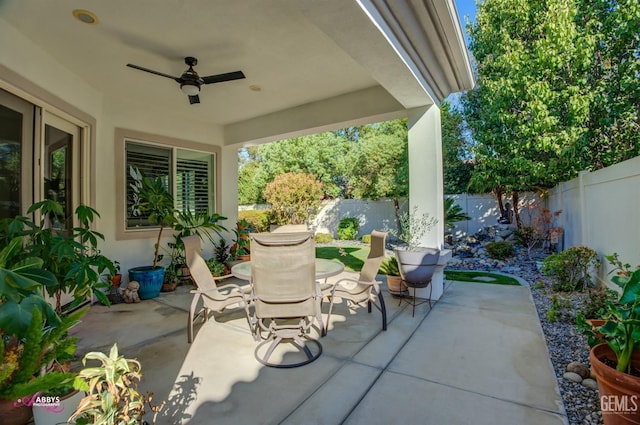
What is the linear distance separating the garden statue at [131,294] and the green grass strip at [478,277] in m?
5.53

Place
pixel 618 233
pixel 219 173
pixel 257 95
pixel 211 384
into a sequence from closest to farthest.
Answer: pixel 211 384 < pixel 618 233 < pixel 257 95 < pixel 219 173

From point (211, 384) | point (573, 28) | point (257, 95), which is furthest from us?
point (573, 28)

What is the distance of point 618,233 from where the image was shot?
→ 13.5 feet

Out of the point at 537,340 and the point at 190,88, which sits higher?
the point at 190,88

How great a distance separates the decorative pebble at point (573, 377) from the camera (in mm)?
2588

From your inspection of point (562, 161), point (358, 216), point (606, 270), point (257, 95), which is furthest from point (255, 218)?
point (606, 270)

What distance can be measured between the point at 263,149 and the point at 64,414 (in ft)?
62.1

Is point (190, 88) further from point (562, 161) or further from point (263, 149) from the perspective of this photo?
point (263, 149)

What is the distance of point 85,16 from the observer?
128 inches

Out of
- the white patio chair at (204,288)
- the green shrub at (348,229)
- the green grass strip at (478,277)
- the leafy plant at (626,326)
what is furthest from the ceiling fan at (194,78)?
the green shrub at (348,229)

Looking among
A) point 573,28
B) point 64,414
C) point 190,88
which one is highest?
point 573,28

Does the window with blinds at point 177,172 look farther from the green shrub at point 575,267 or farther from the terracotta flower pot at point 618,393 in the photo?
the green shrub at point 575,267

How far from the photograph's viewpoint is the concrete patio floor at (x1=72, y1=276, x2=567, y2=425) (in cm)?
227

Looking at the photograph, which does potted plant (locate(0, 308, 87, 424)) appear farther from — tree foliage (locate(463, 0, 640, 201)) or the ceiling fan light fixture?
tree foliage (locate(463, 0, 640, 201))
